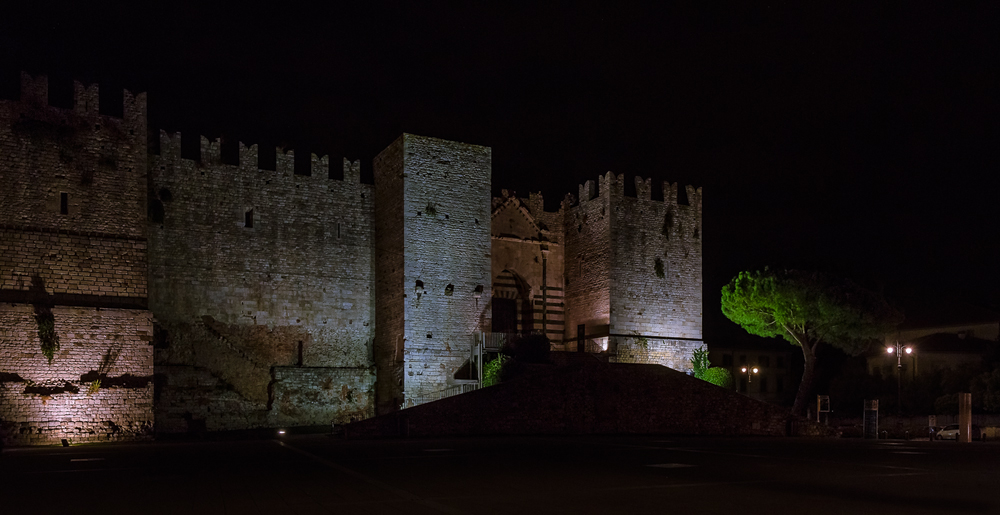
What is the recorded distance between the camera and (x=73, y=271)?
2173cm

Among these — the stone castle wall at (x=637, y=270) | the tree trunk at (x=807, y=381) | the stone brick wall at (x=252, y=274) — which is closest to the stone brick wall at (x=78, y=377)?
the stone brick wall at (x=252, y=274)

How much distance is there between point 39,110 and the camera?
21.9 m

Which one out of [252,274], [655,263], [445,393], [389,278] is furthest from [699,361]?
[252,274]

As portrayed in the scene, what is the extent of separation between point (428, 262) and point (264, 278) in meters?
5.25

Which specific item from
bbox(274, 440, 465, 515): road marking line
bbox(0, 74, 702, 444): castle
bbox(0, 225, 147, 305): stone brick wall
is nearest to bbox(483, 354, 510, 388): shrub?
bbox(0, 74, 702, 444): castle

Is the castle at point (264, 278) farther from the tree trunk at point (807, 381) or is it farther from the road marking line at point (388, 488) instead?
the road marking line at point (388, 488)

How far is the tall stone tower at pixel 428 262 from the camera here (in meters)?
25.6

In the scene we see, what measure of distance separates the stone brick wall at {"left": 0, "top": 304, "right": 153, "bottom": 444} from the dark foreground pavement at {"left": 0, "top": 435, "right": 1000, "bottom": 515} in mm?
3036

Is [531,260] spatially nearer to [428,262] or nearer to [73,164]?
[428,262]

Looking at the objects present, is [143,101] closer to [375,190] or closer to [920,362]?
[375,190]

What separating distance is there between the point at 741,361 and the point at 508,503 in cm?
4203

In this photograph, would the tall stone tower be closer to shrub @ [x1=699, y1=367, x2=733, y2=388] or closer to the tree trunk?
shrub @ [x1=699, y1=367, x2=733, y2=388]

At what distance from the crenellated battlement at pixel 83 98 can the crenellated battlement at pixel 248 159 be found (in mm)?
1744

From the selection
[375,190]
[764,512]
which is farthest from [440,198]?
[764,512]
